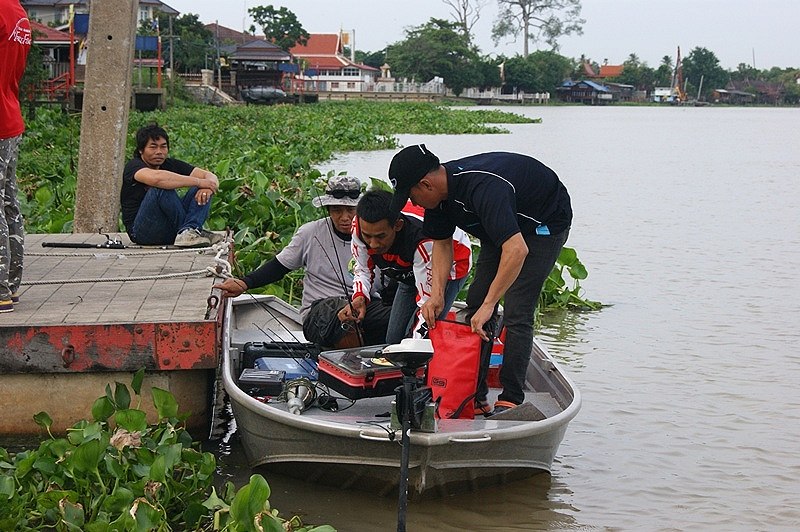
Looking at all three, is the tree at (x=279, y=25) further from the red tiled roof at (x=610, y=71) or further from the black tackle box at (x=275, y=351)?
the black tackle box at (x=275, y=351)

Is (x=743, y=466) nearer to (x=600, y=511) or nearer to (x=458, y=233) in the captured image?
(x=600, y=511)

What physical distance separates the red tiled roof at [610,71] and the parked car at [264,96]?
82.9 metres

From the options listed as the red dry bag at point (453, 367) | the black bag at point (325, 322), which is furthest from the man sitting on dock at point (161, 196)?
the red dry bag at point (453, 367)

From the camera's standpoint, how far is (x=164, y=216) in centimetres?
817

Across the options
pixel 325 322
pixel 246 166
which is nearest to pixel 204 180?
pixel 325 322

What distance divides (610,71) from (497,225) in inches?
5277

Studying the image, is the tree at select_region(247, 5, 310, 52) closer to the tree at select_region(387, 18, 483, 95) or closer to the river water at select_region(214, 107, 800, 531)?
the tree at select_region(387, 18, 483, 95)

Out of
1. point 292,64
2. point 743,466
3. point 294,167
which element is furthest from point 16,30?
point 292,64

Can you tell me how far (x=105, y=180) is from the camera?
364 inches

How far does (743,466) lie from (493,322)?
187cm

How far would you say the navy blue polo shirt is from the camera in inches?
195

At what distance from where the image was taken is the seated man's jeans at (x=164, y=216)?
26.4 ft

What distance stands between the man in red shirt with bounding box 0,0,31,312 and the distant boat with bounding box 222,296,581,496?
1221 mm

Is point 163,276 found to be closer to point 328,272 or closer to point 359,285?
point 328,272
